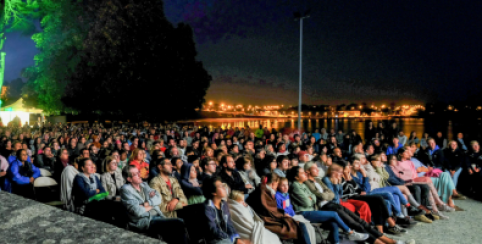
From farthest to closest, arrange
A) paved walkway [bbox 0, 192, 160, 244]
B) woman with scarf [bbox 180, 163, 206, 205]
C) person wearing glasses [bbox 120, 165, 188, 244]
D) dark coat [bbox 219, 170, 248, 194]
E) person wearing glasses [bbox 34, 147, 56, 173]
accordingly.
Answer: person wearing glasses [bbox 34, 147, 56, 173] → dark coat [bbox 219, 170, 248, 194] → woman with scarf [bbox 180, 163, 206, 205] → person wearing glasses [bbox 120, 165, 188, 244] → paved walkway [bbox 0, 192, 160, 244]

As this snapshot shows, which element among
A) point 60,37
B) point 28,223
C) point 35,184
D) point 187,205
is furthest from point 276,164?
point 60,37

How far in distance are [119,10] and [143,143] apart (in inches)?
510

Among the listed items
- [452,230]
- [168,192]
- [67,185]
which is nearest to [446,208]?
[452,230]

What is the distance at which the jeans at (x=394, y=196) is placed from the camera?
5.78 m

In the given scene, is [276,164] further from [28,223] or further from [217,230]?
[28,223]

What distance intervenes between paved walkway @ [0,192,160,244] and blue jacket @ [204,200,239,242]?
1535mm

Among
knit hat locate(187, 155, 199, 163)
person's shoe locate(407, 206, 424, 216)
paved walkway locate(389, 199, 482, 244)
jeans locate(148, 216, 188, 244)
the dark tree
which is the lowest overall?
paved walkway locate(389, 199, 482, 244)

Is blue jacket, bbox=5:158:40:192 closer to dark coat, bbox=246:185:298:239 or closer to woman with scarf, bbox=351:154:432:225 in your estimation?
dark coat, bbox=246:185:298:239

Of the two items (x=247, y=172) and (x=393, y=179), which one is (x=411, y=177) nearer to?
(x=393, y=179)

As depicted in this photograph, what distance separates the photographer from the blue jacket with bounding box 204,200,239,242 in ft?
12.0

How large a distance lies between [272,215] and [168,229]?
4.54ft

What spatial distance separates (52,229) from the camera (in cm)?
235

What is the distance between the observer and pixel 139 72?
19.9 m

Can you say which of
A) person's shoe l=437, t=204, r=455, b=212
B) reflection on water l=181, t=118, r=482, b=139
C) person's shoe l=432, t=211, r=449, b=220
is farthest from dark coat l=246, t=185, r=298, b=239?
reflection on water l=181, t=118, r=482, b=139
